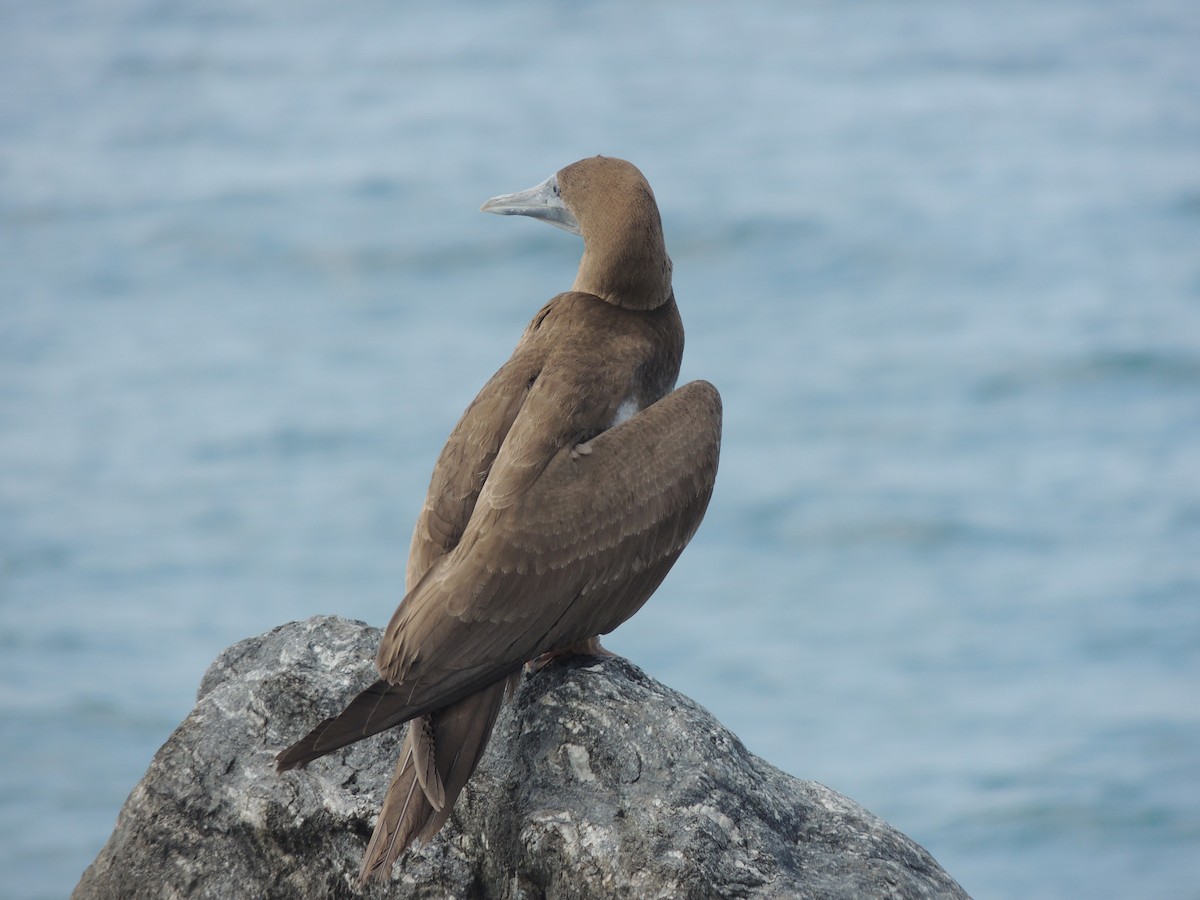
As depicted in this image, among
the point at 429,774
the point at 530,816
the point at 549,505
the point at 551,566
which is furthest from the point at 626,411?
the point at 429,774

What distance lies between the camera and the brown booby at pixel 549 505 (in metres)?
4.93

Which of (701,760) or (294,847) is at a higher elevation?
(701,760)

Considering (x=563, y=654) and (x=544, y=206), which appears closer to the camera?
(x=563, y=654)

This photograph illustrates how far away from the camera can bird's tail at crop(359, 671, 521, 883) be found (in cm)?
479

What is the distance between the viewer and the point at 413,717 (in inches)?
192

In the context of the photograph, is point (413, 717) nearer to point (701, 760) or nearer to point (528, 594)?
point (528, 594)

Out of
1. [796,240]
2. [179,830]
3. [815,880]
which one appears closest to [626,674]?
[815,880]

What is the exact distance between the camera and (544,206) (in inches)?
256

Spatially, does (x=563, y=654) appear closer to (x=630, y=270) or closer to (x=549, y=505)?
(x=549, y=505)

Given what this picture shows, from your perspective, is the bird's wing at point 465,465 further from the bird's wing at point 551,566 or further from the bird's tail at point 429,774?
the bird's tail at point 429,774

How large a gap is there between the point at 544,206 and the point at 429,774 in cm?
254

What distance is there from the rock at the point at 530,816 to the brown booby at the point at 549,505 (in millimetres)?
225

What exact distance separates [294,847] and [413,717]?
2.28ft

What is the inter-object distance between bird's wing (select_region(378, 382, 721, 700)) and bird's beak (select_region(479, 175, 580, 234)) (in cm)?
94
